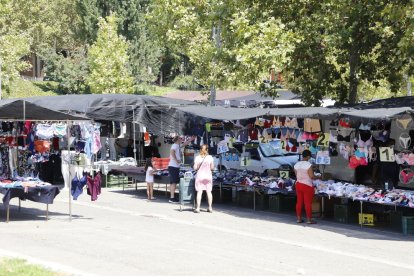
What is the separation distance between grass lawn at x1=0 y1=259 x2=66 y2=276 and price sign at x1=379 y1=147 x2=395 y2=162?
8.96m

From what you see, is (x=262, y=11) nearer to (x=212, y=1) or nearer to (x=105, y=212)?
(x=212, y=1)

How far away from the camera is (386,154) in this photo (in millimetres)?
15820

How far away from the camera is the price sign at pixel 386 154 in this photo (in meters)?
15.7

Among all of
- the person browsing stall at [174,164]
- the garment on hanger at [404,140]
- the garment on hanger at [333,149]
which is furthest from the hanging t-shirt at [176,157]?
the garment on hanger at [404,140]

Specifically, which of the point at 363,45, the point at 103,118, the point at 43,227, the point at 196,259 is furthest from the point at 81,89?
the point at 196,259

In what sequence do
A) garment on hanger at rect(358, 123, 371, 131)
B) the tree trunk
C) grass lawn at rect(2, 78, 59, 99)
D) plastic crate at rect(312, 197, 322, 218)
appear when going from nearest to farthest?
plastic crate at rect(312, 197, 322, 218) → garment on hanger at rect(358, 123, 371, 131) → the tree trunk → grass lawn at rect(2, 78, 59, 99)

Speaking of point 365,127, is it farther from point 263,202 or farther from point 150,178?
point 150,178

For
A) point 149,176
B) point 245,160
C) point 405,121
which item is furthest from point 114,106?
point 405,121

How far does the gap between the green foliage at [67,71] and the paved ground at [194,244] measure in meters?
40.9

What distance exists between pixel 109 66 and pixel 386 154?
2659 cm

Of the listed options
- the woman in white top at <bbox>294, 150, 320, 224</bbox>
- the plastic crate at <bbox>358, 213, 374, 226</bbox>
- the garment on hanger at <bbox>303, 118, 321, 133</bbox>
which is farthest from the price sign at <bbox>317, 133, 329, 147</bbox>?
the plastic crate at <bbox>358, 213, 374, 226</bbox>

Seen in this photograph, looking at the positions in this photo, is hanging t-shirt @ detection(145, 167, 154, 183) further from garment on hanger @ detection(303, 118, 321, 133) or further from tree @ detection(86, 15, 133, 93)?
tree @ detection(86, 15, 133, 93)

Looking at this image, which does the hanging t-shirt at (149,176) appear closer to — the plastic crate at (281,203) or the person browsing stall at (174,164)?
the person browsing stall at (174,164)

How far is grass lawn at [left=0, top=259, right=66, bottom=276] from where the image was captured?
884 centimetres
